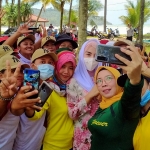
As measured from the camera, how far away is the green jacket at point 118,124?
1916mm

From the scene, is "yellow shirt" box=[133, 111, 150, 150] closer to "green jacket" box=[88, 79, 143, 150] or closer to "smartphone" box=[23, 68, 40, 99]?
"green jacket" box=[88, 79, 143, 150]

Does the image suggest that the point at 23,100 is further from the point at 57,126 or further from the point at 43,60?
the point at 43,60

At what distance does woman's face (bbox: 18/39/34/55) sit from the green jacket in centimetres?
194

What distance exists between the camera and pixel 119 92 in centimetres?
234

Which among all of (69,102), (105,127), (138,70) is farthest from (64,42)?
(138,70)

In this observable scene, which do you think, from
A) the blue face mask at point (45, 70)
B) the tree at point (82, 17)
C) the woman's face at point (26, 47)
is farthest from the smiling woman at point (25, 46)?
the tree at point (82, 17)

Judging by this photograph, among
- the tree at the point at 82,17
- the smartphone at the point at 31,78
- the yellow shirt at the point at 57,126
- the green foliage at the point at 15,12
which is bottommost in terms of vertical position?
the yellow shirt at the point at 57,126

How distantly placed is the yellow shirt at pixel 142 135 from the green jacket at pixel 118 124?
0.11 ft

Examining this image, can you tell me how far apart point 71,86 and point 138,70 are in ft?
3.76

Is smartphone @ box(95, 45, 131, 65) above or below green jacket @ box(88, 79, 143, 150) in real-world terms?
above

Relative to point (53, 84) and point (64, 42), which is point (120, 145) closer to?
point (53, 84)

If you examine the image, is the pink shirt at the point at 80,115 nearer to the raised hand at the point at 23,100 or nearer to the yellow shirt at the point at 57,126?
the yellow shirt at the point at 57,126

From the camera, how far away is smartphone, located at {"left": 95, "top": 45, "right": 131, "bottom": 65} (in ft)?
5.84

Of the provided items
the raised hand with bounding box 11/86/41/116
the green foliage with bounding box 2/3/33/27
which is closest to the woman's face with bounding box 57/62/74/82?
the raised hand with bounding box 11/86/41/116
